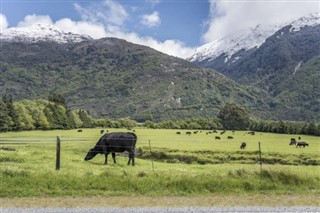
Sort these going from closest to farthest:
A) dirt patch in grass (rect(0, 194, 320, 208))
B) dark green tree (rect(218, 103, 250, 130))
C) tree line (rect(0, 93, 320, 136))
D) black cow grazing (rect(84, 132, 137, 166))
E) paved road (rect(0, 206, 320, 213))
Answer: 1. paved road (rect(0, 206, 320, 213))
2. dirt patch in grass (rect(0, 194, 320, 208))
3. black cow grazing (rect(84, 132, 137, 166))
4. tree line (rect(0, 93, 320, 136))
5. dark green tree (rect(218, 103, 250, 130))

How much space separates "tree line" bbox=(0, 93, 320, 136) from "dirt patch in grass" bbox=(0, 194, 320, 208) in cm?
9010

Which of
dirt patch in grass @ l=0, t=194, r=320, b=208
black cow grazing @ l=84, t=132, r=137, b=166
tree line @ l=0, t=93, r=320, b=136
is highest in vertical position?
tree line @ l=0, t=93, r=320, b=136

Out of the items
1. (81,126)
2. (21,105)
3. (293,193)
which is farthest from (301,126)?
(293,193)

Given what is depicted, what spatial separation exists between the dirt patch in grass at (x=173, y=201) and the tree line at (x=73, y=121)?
90099 mm

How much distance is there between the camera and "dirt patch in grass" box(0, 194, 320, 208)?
53.6 ft

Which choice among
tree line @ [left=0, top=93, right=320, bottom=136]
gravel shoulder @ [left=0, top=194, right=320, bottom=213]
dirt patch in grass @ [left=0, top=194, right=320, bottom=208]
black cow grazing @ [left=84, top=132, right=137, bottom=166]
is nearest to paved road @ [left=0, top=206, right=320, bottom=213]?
gravel shoulder @ [left=0, top=194, right=320, bottom=213]

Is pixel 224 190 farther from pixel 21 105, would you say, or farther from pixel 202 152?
pixel 21 105

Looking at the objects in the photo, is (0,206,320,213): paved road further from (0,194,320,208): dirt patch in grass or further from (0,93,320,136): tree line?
(0,93,320,136): tree line

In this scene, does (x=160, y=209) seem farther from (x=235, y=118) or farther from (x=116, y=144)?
(x=235, y=118)

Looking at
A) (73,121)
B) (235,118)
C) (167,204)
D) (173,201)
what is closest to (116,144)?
(173,201)

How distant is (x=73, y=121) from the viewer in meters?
135

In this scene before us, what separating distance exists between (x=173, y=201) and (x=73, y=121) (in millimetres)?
121670

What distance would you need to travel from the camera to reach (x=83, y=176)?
20.6 meters

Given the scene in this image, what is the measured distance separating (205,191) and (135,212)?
5.66 m
